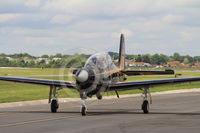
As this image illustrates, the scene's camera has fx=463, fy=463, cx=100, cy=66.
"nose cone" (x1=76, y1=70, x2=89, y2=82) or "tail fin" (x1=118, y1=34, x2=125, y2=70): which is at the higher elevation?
"tail fin" (x1=118, y1=34, x2=125, y2=70)

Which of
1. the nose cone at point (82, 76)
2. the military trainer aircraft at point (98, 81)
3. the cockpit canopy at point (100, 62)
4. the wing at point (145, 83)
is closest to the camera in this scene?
the nose cone at point (82, 76)

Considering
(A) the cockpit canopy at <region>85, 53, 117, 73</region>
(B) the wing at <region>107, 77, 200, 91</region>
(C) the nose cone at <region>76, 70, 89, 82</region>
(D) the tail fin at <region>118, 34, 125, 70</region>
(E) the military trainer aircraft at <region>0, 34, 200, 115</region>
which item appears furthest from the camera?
(D) the tail fin at <region>118, 34, 125, 70</region>

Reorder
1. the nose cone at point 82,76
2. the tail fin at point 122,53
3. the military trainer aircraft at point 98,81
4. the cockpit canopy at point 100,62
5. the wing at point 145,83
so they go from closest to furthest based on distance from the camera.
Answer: the nose cone at point 82,76, the military trainer aircraft at point 98,81, the cockpit canopy at point 100,62, the wing at point 145,83, the tail fin at point 122,53

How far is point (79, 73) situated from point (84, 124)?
401 centimetres

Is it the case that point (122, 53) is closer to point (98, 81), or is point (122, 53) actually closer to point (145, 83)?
point (145, 83)

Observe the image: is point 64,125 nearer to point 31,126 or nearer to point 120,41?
point 31,126

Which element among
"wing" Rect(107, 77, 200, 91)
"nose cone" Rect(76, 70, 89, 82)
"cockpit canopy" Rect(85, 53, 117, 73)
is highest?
"cockpit canopy" Rect(85, 53, 117, 73)

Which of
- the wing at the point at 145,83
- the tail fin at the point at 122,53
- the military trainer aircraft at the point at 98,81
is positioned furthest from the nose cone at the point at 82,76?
the tail fin at the point at 122,53

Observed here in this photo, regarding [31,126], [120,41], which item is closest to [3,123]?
[31,126]

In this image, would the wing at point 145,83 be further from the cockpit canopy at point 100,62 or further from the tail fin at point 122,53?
the tail fin at point 122,53

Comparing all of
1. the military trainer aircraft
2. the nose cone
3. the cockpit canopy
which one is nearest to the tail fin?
the military trainer aircraft

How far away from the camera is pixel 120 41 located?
3431cm

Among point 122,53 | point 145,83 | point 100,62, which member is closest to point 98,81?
point 100,62

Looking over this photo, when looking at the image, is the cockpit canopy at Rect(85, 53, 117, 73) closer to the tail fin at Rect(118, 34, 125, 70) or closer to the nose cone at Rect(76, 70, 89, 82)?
the nose cone at Rect(76, 70, 89, 82)
